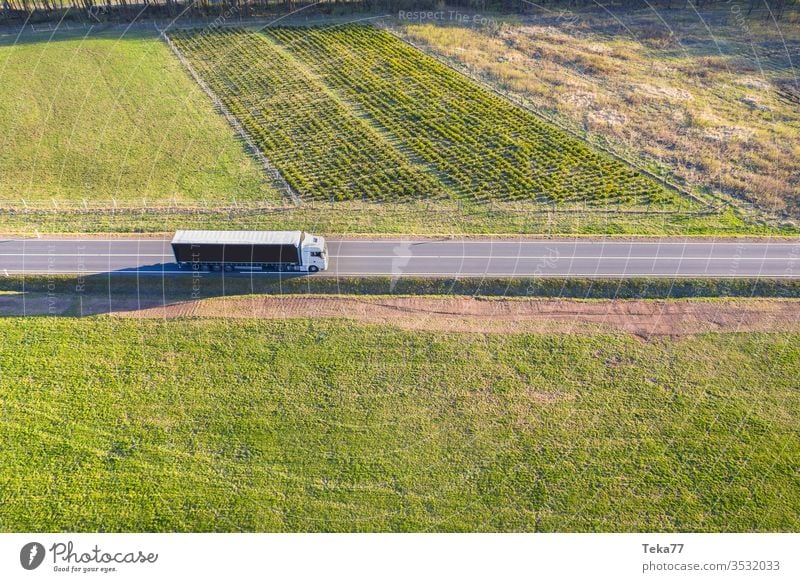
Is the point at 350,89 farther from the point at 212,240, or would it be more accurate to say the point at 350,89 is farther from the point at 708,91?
the point at 708,91

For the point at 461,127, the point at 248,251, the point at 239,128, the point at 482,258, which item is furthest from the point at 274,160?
the point at 482,258

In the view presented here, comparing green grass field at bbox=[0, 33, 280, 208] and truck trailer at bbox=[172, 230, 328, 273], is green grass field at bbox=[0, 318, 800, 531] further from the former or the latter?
green grass field at bbox=[0, 33, 280, 208]

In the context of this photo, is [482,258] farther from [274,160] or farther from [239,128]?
[239,128]

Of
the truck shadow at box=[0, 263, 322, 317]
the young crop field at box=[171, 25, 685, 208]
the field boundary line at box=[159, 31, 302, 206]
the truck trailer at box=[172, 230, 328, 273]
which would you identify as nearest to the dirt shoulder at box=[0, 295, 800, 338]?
the truck shadow at box=[0, 263, 322, 317]

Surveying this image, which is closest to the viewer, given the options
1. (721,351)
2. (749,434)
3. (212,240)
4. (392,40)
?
(749,434)

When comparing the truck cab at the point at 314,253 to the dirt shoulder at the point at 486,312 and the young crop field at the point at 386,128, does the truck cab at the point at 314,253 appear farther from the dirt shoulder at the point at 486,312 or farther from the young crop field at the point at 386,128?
the young crop field at the point at 386,128

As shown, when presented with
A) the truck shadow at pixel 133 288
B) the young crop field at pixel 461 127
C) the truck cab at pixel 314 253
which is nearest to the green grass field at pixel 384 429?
the truck shadow at pixel 133 288

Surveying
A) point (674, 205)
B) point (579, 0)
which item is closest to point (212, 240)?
point (674, 205)

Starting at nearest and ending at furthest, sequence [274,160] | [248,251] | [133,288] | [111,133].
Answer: [248,251]
[133,288]
[274,160]
[111,133]
